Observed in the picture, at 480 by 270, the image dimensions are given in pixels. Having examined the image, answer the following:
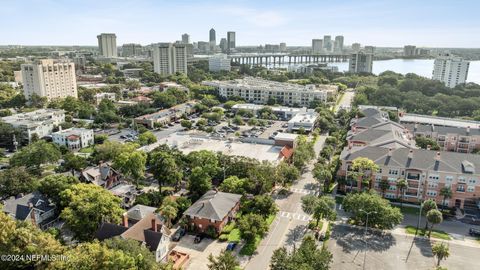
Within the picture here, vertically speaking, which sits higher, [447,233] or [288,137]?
[288,137]

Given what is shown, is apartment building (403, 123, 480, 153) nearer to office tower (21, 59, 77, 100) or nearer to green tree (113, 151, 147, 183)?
green tree (113, 151, 147, 183)

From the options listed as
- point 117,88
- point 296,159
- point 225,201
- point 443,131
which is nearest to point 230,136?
point 296,159

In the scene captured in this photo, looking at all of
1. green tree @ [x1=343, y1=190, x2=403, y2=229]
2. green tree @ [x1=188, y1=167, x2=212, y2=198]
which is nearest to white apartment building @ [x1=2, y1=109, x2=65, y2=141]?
green tree @ [x1=188, y1=167, x2=212, y2=198]

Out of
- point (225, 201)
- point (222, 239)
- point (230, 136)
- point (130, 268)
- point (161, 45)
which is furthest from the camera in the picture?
point (161, 45)

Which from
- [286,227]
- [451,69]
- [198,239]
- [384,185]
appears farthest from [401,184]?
[451,69]

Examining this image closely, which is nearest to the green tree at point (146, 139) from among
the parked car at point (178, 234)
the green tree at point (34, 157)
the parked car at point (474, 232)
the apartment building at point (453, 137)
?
the green tree at point (34, 157)

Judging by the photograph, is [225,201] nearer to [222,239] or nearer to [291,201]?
[222,239]
